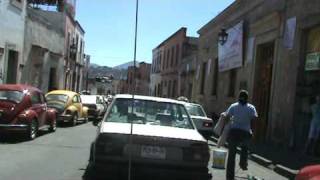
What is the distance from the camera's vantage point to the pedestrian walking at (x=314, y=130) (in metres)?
15.9

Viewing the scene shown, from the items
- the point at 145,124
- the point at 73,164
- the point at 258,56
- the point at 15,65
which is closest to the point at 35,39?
the point at 15,65

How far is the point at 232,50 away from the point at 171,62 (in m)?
28.7

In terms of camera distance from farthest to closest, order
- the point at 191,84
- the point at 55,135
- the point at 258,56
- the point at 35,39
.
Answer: the point at 191,84 → the point at 35,39 → the point at 258,56 → the point at 55,135

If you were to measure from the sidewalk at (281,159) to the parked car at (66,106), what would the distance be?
8.50 meters

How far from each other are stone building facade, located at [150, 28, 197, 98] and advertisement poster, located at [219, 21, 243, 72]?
18659mm

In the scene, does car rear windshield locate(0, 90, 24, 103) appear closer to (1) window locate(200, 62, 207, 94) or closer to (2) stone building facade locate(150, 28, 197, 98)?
(1) window locate(200, 62, 207, 94)

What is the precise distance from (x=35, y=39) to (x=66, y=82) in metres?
16.9

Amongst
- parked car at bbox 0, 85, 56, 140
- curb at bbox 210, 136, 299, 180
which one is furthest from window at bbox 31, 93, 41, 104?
curb at bbox 210, 136, 299, 180

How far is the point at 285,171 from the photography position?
42.1 ft

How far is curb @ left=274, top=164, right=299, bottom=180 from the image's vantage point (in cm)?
1228

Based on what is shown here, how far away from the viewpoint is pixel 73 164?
11.8 meters

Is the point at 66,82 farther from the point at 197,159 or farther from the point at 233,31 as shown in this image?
the point at 197,159

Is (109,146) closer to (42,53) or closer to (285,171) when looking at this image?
(285,171)

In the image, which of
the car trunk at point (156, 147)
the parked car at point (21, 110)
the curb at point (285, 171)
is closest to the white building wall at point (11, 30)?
the parked car at point (21, 110)
